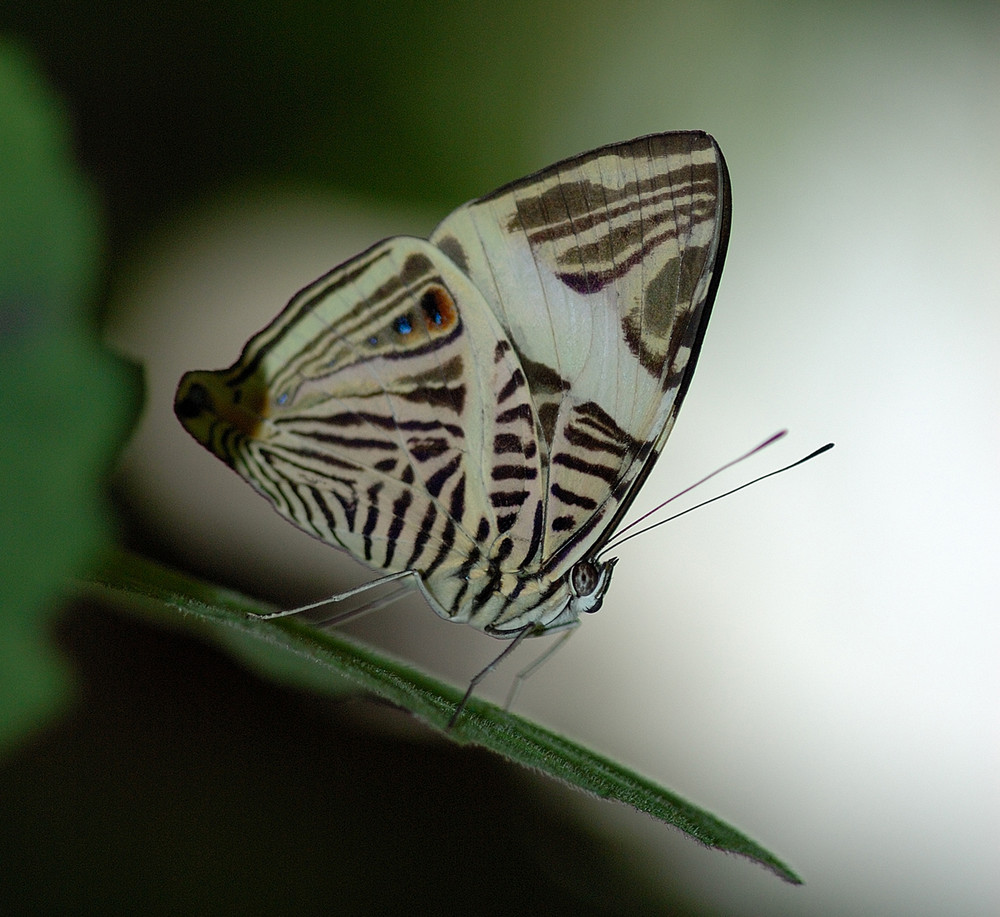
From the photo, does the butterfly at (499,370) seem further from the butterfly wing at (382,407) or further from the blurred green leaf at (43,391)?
the blurred green leaf at (43,391)

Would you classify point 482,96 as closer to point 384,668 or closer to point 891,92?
point 891,92

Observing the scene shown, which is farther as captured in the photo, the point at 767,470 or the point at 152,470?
the point at 767,470

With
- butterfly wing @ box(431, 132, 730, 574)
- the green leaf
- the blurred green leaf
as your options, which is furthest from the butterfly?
the blurred green leaf

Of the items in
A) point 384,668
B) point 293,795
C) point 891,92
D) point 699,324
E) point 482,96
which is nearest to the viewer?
point 384,668

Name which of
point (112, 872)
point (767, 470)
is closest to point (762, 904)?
point (767, 470)

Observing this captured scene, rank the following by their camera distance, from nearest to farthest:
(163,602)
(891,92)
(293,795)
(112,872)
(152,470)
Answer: (163,602) < (112,872) < (293,795) < (152,470) < (891,92)

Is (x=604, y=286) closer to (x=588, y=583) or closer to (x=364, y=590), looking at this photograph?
(x=588, y=583)

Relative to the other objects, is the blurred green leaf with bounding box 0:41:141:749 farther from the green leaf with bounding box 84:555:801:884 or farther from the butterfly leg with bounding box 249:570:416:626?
the butterfly leg with bounding box 249:570:416:626
